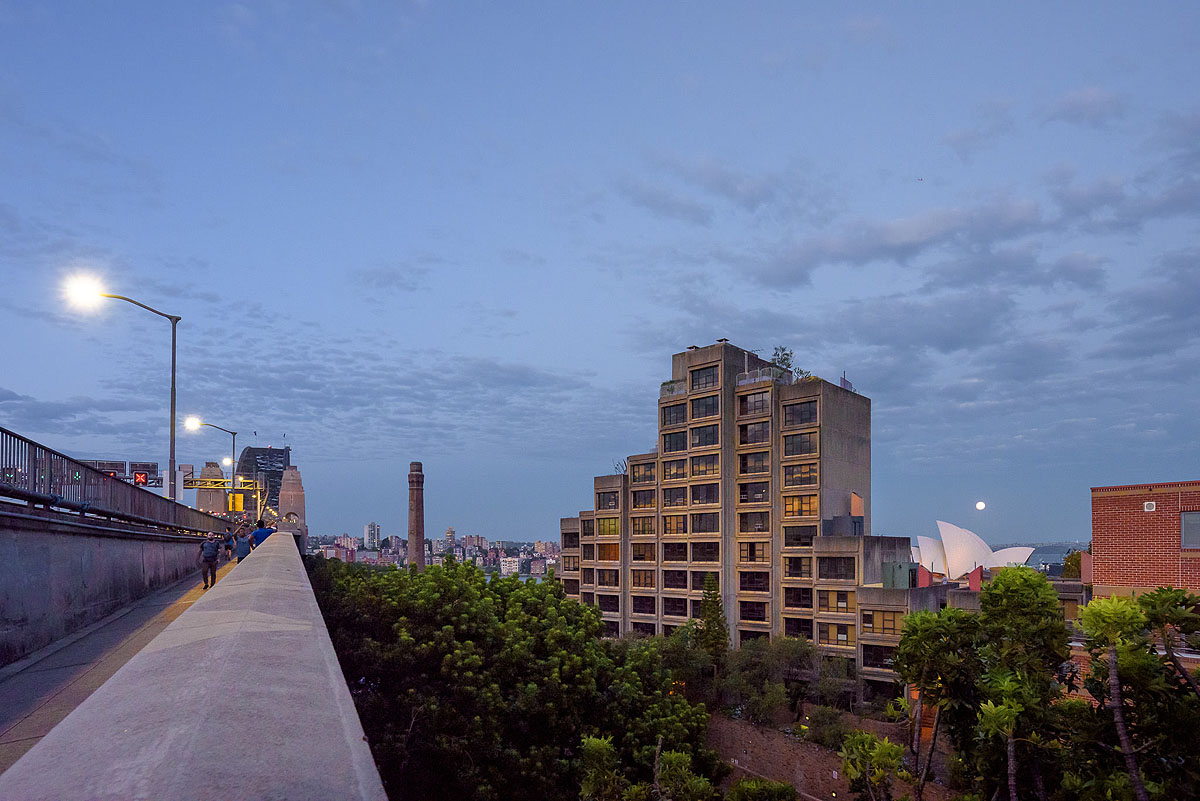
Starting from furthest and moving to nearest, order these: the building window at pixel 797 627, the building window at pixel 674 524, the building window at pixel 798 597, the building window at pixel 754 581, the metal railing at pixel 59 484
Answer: the building window at pixel 674 524
the building window at pixel 754 581
the building window at pixel 798 597
the building window at pixel 797 627
the metal railing at pixel 59 484

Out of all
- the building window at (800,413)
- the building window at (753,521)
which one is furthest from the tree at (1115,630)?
the building window at (753,521)

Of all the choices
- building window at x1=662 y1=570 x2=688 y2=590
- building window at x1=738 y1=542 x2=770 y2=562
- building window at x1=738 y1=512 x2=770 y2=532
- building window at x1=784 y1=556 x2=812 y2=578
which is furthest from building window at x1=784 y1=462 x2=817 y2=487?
building window at x1=662 y1=570 x2=688 y2=590

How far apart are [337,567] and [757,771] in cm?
3204

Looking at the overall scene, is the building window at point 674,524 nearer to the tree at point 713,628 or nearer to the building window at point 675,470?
the building window at point 675,470

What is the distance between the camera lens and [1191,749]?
750 cm

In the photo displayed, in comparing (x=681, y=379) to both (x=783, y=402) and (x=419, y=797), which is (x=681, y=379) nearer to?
(x=783, y=402)

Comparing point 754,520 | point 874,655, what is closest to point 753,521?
point 754,520

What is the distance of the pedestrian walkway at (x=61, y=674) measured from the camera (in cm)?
662

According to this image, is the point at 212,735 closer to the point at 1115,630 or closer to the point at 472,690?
the point at 1115,630

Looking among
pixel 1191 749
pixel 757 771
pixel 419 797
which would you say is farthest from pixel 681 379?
pixel 1191 749

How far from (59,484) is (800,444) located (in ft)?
184

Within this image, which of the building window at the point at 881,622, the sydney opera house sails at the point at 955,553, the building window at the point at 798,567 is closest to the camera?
the building window at the point at 881,622

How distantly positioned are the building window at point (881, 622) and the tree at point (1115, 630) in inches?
1943

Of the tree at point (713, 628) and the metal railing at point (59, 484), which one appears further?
the tree at point (713, 628)
